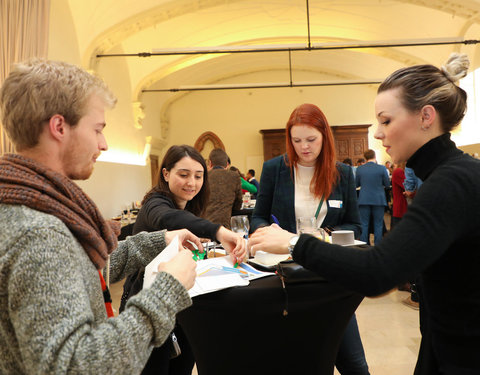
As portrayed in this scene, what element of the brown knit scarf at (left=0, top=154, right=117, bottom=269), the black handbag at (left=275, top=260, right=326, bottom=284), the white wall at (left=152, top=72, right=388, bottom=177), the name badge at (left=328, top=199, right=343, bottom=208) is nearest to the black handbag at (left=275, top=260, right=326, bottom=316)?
the black handbag at (left=275, top=260, right=326, bottom=284)

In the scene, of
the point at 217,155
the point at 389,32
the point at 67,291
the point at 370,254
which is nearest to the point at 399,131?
the point at 370,254

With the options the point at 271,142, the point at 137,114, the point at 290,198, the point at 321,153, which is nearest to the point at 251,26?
the point at 137,114

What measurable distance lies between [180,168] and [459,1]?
841 centimetres

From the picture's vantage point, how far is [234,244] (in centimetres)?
179

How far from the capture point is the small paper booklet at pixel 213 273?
1324mm

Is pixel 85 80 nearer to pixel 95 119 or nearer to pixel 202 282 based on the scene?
pixel 95 119

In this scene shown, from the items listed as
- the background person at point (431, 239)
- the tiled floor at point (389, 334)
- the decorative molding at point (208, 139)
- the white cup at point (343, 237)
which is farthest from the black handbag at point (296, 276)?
the decorative molding at point (208, 139)

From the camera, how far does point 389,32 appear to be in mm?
10383

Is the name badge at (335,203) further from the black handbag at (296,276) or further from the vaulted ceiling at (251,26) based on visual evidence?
the vaulted ceiling at (251,26)

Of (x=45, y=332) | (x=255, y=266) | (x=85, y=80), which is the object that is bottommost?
(x=255, y=266)

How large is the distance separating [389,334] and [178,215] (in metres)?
2.66

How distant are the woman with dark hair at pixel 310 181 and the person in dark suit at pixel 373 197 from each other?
4.10 meters

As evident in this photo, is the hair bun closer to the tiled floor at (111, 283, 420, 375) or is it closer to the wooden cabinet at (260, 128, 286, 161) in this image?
the tiled floor at (111, 283, 420, 375)

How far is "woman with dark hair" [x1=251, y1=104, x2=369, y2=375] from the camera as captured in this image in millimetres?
2359
